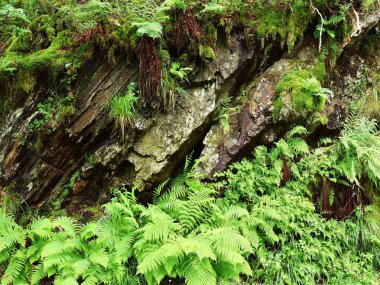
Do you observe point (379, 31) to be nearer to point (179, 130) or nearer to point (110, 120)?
point (179, 130)

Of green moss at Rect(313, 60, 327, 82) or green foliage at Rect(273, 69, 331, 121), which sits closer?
green foliage at Rect(273, 69, 331, 121)

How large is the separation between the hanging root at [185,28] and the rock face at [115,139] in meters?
0.55

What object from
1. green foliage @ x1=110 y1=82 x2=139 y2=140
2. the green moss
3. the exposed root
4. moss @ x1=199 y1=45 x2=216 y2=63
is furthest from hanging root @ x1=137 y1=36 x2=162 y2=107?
the exposed root

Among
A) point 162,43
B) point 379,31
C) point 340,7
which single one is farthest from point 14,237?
point 379,31

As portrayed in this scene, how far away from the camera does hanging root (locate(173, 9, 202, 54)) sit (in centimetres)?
559

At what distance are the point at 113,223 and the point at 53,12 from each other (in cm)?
447

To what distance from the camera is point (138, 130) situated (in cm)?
555

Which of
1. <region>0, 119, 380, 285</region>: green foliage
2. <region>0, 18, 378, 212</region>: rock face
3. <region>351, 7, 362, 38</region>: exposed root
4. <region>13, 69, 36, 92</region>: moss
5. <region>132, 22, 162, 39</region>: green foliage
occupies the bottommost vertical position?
<region>0, 119, 380, 285</region>: green foliage

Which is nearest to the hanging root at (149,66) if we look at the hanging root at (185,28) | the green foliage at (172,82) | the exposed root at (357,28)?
the green foliage at (172,82)

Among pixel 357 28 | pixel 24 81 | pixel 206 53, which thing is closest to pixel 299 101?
pixel 206 53

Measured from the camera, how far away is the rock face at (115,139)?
5.61 m

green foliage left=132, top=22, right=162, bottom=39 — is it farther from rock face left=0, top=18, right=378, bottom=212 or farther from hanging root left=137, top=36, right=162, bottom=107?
rock face left=0, top=18, right=378, bottom=212

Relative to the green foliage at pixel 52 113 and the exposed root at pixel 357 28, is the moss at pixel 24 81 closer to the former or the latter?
the green foliage at pixel 52 113

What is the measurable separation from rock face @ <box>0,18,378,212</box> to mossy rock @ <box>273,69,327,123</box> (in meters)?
0.18
